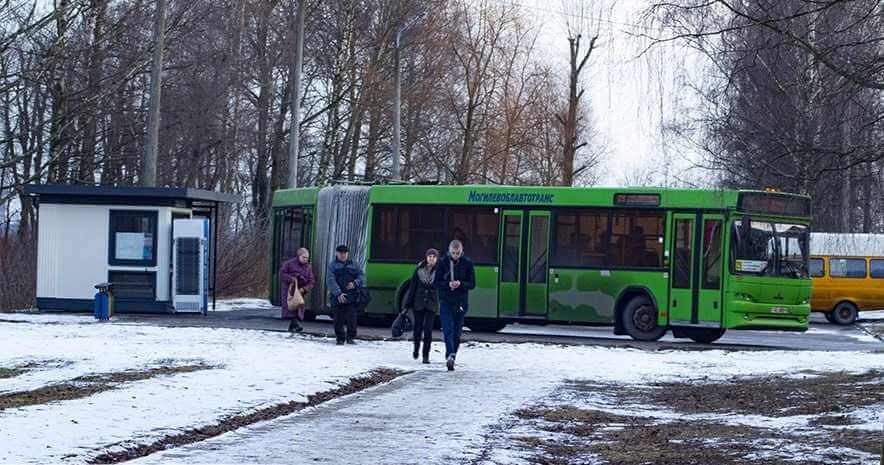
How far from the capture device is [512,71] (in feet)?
204

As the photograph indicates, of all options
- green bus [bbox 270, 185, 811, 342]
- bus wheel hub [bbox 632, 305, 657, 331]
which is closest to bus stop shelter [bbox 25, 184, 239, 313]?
green bus [bbox 270, 185, 811, 342]

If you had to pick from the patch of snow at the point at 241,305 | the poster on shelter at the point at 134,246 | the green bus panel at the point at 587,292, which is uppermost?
the poster on shelter at the point at 134,246

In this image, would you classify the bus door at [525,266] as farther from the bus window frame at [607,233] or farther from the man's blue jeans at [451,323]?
the man's blue jeans at [451,323]

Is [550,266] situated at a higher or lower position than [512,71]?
lower

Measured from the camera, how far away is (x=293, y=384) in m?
17.0

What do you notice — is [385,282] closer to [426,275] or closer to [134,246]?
[134,246]

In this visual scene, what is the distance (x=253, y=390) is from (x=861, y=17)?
294 inches

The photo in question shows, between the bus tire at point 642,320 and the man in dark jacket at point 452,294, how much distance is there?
788 cm

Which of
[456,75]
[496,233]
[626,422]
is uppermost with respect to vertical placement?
[456,75]

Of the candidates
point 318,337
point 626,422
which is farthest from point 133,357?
point 626,422

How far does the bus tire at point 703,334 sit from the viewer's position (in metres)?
28.3

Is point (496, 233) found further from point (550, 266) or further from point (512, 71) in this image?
point (512, 71)

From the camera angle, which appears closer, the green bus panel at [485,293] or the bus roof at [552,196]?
the bus roof at [552,196]

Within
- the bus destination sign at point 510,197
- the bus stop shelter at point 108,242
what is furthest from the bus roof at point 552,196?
the bus stop shelter at point 108,242
